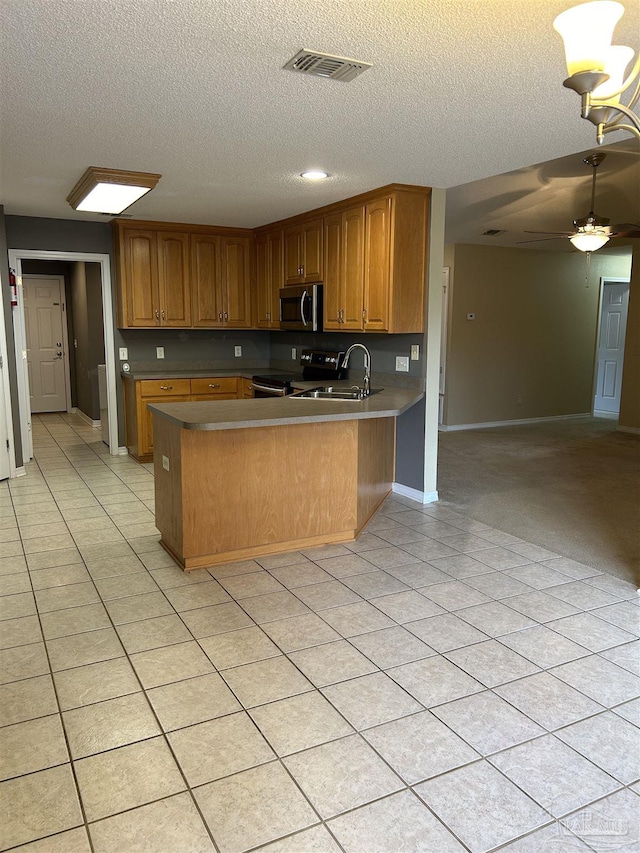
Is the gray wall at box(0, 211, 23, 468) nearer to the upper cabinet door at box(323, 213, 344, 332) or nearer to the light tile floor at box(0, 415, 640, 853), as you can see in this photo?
the light tile floor at box(0, 415, 640, 853)

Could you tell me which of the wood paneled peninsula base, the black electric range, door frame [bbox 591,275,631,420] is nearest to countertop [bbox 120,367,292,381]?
the black electric range

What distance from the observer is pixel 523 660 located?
2596 mm

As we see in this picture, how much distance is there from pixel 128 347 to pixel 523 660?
5.05 metres

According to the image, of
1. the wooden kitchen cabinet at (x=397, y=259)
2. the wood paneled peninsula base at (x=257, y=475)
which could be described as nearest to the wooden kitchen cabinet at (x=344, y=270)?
the wooden kitchen cabinet at (x=397, y=259)

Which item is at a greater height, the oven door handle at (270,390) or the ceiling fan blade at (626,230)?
A: the ceiling fan blade at (626,230)

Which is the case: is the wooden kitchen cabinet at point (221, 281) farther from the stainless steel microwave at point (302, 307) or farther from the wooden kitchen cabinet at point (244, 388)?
the stainless steel microwave at point (302, 307)

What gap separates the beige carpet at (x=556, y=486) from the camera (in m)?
4.08

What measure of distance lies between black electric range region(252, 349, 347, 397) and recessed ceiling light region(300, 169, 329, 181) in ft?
5.46

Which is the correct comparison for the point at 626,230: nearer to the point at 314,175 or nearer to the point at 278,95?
the point at 314,175

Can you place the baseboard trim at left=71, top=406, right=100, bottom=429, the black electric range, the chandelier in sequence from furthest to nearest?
the baseboard trim at left=71, top=406, right=100, bottom=429 < the black electric range < the chandelier

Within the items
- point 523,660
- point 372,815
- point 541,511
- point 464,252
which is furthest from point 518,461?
point 372,815

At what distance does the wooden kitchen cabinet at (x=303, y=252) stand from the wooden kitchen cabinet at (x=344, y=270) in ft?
0.42

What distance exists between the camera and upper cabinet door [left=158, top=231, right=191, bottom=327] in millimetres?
6117

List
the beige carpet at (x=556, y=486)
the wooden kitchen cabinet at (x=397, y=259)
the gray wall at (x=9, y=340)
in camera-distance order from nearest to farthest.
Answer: the beige carpet at (x=556, y=486) < the wooden kitchen cabinet at (x=397, y=259) < the gray wall at (x=9, y=340)
